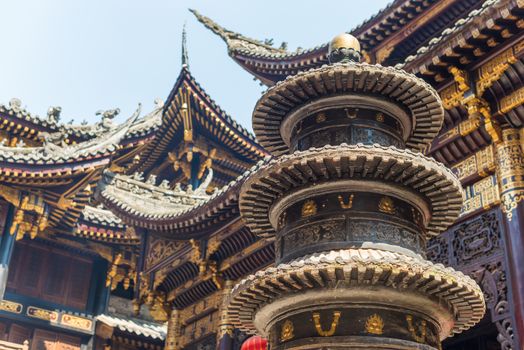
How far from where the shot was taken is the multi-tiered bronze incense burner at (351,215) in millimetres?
4531

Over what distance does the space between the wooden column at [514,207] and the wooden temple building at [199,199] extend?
2 cm

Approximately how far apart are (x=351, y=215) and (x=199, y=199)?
1085 centimetres

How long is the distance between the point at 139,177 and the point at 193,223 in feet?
15.7

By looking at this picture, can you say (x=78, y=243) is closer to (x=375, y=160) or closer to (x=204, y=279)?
(x=204, y=279)

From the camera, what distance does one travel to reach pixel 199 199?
1569 cm

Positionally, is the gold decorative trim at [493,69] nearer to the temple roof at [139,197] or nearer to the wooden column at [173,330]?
the temple roof at [139,197]

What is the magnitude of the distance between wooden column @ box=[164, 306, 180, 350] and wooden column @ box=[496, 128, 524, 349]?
26.1 feet

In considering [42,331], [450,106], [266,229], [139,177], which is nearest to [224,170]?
[139,177]

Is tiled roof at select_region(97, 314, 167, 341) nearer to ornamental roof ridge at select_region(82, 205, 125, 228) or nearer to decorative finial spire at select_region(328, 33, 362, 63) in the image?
ornamental roof ridge at select_region(82, 205, 125, 228)

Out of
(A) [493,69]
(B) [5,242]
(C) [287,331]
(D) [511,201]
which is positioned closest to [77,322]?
(B) [5,242]

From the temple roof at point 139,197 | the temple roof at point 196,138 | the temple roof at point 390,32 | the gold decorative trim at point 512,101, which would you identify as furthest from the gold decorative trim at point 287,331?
the temple roof at point 196,138

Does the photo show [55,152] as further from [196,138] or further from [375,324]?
[375,324]

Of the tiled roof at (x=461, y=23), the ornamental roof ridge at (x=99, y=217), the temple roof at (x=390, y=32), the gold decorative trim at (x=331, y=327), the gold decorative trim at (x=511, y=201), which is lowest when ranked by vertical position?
the gold decorative trim at (x=331, y=327)

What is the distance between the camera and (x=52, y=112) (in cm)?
2123
